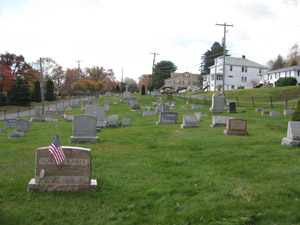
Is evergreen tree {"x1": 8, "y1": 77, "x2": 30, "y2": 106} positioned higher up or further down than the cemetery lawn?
higher up

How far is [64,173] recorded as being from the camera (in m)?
5.83

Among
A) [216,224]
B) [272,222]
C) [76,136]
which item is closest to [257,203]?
[272,222]

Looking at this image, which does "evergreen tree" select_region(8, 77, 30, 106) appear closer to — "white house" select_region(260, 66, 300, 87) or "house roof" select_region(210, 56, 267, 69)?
"house roof" select_region(210, 56, 267, 69)

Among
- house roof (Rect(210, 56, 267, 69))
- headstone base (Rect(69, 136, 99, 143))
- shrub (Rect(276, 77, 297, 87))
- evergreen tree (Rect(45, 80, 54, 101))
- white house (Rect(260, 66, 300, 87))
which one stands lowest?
headstone base (Rect(69, 136, 99, 143))

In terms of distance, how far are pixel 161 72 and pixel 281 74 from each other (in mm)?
50552

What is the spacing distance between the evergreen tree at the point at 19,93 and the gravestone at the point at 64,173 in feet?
169

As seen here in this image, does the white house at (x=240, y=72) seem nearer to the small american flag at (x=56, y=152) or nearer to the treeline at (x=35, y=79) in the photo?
the treeline at (x=35, y=79)

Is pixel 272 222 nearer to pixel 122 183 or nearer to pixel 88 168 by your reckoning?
pixel 122 183

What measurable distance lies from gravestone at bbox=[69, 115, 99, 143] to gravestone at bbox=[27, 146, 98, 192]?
6300 millimetres

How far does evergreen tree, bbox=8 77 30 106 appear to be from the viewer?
51.8m

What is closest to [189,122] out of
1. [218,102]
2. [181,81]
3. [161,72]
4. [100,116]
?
[100,116]

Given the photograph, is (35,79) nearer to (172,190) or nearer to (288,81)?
(288,81)

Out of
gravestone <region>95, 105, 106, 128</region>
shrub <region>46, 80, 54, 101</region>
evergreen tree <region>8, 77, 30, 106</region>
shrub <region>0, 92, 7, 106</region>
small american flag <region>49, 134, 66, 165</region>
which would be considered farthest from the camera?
shrub <region>46, 80, 54, 101</region>

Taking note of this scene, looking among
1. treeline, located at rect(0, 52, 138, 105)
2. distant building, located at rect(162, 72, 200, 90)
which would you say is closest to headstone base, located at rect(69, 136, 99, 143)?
treeline, located at rect(0, 52, 138, 105)
